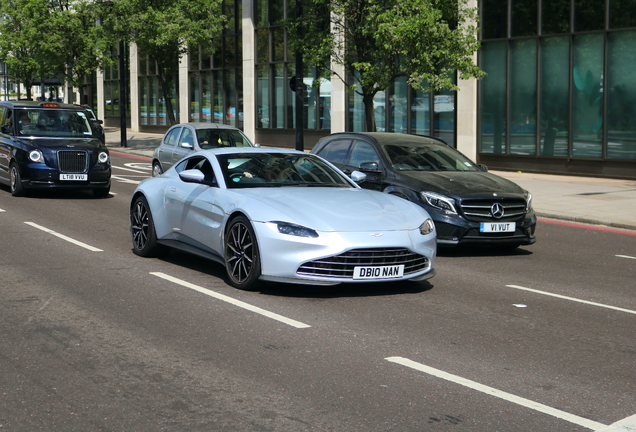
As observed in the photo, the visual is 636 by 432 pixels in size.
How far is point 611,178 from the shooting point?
925 inches

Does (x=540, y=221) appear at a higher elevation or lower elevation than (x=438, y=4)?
lower

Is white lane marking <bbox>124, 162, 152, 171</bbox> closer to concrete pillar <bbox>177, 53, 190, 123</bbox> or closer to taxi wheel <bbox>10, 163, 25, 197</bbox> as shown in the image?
taxi wheel <bbox>10, 163, 25, 197</bbox>

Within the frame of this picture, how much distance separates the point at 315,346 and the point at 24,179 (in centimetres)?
1254

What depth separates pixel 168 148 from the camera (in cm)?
2089

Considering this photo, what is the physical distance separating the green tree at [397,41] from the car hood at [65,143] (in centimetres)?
757

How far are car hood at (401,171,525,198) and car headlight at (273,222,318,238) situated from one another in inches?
146

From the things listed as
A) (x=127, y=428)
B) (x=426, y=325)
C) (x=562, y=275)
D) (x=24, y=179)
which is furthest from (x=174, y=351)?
(x=24, y=179)

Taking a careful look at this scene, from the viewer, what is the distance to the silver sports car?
7953mm

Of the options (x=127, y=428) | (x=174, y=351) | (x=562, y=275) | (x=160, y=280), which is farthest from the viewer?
(x=562, y=275)

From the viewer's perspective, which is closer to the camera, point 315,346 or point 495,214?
point 315,346

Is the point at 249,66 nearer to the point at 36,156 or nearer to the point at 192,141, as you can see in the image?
the point at 192,141

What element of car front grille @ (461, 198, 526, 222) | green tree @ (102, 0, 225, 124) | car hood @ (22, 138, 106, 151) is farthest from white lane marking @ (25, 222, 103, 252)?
green tree @ (102, 0, 225, 124)

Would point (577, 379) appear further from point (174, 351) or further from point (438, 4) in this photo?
point (438, 4)

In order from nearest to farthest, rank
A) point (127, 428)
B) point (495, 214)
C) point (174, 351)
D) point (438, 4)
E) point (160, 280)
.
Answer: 1. point (127, 428)
2. point (174, 351)
3. point (160, 280)
4. point (495, 214)
5. point (438, 4)
